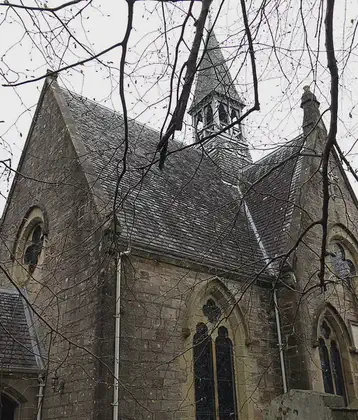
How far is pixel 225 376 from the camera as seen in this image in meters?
10.3

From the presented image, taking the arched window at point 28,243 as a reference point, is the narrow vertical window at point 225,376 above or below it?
below

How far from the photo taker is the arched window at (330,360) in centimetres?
1142

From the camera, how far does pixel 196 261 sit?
34.0ft

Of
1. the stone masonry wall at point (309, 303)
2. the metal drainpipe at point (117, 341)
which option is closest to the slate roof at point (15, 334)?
the metal drainpipe at point (117, 341)

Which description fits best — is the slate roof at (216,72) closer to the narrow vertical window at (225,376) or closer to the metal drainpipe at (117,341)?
the metal drainpipe at (117,341)

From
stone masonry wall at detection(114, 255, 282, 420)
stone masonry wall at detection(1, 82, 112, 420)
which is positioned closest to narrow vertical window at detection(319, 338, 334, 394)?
stone masonry wall at detection(114, 255, 282, 420)

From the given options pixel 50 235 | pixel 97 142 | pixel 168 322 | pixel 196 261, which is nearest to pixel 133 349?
pixel 168 322

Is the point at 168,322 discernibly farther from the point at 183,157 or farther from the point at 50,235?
the point at 183,157

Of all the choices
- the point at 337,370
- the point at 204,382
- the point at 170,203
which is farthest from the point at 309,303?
the point at 170,203

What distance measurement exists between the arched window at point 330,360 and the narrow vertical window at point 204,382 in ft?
9.46

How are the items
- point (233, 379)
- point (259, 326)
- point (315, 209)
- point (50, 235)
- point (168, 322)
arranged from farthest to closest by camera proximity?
1. point (315, 209)
2. point (50, 235)
3. point (259, 326)
4. point (233, 379)
5. point (168, 322)

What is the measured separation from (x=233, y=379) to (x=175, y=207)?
14.4 ft

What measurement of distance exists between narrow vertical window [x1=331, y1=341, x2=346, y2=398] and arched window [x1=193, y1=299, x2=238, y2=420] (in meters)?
2.97

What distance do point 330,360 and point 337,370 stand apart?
0.36 m
